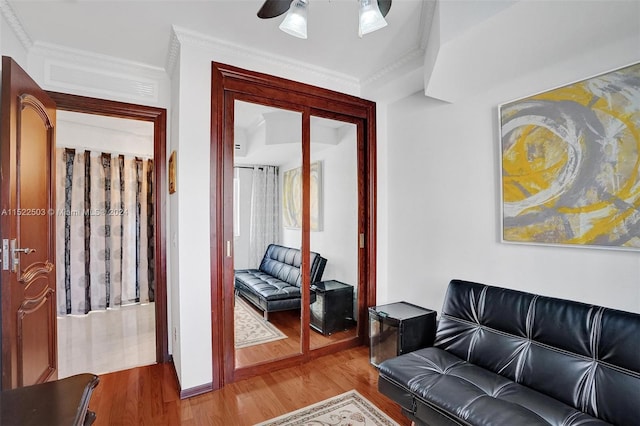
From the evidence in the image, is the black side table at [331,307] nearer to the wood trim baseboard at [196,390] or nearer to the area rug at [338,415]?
the area rug at [338,415]

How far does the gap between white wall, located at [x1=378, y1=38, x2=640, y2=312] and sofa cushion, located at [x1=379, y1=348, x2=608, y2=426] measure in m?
0.65

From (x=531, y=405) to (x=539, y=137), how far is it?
153 cm

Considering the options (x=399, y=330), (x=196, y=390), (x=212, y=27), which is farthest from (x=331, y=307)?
(x=212, y=27)

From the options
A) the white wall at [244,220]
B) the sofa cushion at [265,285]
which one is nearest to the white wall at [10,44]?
the white wall at [244,220]

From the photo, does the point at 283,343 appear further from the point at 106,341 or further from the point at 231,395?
the point at 106,341

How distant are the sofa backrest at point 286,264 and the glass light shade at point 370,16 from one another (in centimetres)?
185

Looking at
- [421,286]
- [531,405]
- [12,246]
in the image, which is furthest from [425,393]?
[12,246]

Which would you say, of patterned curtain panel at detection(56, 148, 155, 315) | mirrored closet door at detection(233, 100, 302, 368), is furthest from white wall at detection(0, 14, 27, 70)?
patterned curtain panel at detection(56, 148, 155, 315)

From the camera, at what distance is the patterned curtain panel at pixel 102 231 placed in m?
4.17

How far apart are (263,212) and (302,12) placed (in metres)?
1.61

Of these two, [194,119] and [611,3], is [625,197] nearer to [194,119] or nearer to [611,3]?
[611,3]

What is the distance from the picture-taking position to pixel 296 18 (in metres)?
1.47

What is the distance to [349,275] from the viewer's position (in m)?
3.15

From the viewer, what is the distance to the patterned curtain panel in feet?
13.7
